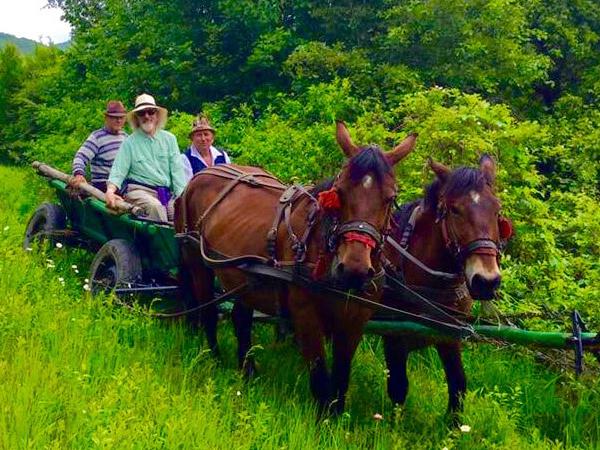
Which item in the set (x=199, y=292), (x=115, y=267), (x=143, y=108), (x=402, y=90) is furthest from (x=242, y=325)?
(x=402, y=90)

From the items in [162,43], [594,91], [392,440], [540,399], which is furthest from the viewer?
[162,43]

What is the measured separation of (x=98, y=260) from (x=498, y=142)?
399cm

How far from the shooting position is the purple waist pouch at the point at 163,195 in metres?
6.94

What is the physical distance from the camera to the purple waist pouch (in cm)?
694

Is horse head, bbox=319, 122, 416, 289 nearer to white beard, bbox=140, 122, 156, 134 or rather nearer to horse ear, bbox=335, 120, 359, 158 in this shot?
horse ear, bbox=335, 120, 359, 158

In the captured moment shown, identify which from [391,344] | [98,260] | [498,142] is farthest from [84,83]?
[391,344]

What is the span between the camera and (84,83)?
14.7 metres

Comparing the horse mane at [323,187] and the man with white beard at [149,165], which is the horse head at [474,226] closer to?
the horse mane at [323,187]

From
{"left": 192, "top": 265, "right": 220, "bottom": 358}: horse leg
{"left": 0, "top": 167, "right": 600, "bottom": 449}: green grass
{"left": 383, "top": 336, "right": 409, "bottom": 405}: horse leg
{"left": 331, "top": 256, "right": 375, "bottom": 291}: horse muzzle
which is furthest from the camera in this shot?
{"left": 192, "top": 265, "right": 220, "bottom": 358}: horse leg

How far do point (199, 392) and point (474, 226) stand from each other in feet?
6.09

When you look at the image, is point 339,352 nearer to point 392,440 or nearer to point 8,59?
point 392,440

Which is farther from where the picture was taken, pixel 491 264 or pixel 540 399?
pixel 540 399

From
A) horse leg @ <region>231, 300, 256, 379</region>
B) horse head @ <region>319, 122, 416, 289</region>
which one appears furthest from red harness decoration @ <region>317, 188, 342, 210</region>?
horse leg @ <region>231, 300, 256, 379</region>

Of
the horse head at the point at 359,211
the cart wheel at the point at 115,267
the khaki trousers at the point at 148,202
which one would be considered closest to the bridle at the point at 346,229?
the horse head at the point at 359,211
